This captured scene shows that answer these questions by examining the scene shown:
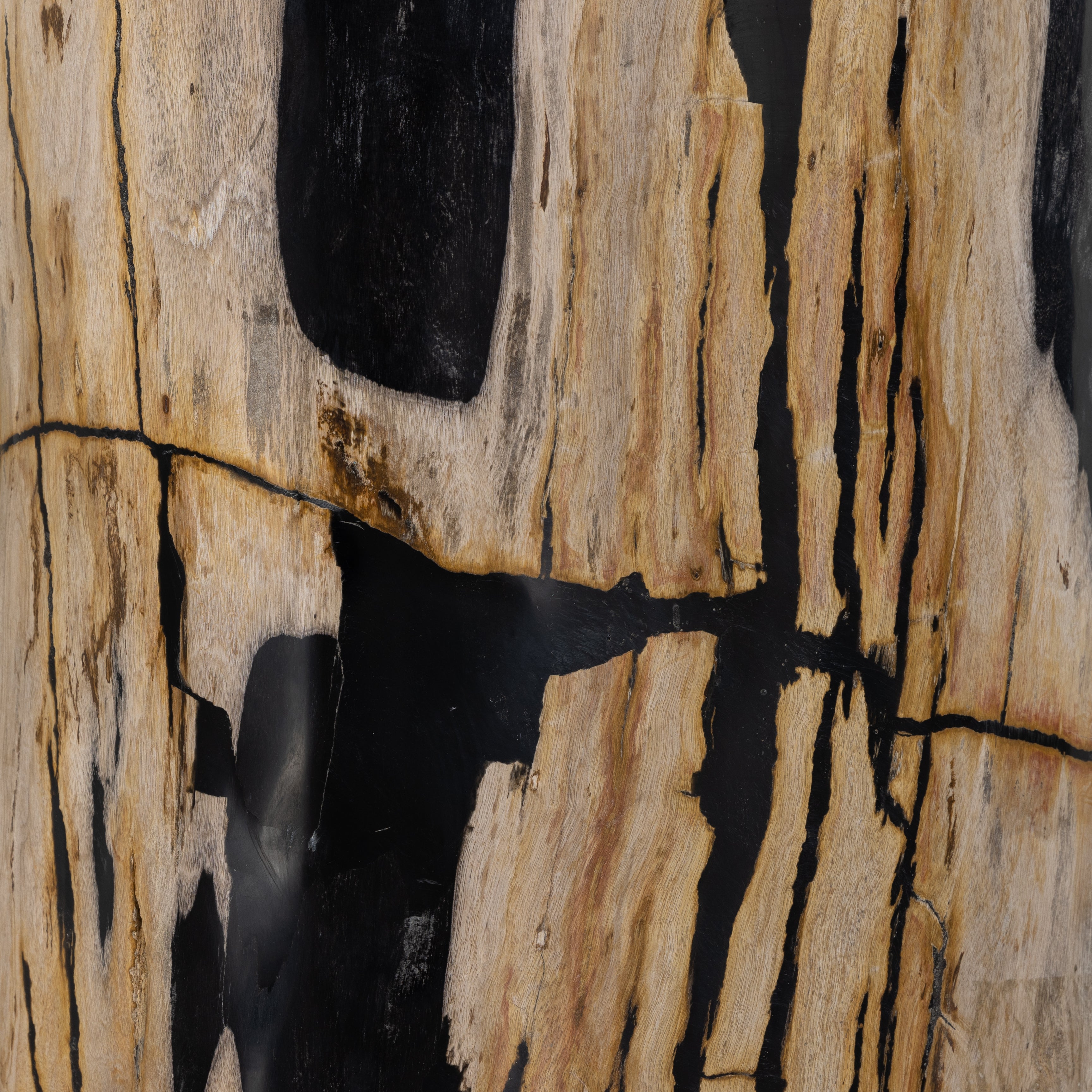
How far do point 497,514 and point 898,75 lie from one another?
259mm

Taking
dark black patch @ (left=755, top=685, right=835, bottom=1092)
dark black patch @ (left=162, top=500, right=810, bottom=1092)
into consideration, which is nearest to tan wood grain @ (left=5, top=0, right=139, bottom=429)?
dark black patch @ (left=162, top=500, right=810, bottom=1092)

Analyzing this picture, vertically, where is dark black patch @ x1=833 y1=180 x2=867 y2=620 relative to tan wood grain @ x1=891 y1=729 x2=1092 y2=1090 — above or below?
above

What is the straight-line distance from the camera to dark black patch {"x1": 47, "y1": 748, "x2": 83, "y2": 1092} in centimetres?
41

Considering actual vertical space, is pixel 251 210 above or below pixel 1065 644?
above

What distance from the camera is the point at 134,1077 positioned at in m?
0.40

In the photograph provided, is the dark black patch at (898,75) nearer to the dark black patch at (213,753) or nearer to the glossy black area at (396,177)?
the glossy black area at (396,177)

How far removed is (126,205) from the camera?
1.24 feet

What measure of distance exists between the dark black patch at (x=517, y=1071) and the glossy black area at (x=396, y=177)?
0.96ft

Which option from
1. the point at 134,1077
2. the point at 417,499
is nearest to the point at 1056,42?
the point at 417,499

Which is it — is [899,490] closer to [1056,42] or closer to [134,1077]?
Answer: [1056,42]

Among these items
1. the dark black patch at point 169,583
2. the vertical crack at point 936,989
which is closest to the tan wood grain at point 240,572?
the dark black patch at point 169,583

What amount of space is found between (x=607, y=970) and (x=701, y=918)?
0.05 metres

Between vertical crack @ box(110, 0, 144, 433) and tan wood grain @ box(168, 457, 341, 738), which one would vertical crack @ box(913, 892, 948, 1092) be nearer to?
tan wood grain @ box(168, 457, 341, 738)

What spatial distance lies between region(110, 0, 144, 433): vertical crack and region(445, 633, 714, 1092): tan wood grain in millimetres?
219
